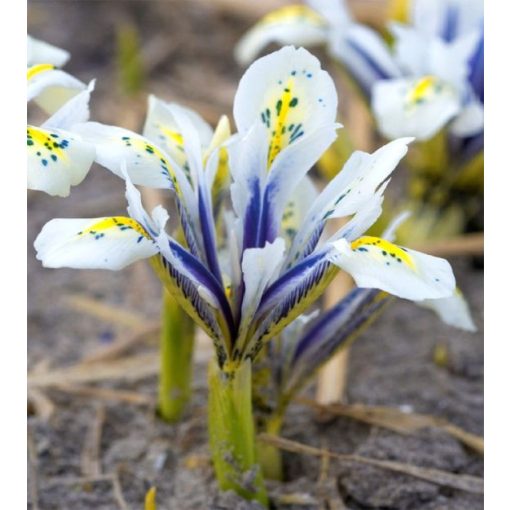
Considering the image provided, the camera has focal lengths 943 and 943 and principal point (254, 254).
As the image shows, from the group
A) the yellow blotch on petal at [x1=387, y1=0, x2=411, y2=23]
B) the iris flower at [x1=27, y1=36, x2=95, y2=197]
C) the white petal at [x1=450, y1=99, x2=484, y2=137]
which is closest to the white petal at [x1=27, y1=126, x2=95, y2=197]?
the iris flower at [x1=27, y1=36, x2=95, y2=197]

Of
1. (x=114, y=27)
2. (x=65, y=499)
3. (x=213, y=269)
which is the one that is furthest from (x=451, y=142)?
(x=114, y=27)

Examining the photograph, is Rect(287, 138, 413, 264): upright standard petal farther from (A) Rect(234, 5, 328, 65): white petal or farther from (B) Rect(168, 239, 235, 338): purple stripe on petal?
(A) Rect(234, 5, 328, 65): white petal

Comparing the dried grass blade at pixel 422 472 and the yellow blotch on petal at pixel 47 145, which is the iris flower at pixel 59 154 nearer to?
the yellow blotch on petal at pixel 47 145

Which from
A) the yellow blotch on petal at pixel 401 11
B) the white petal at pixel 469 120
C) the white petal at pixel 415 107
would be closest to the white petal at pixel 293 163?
the white petal at pixel 415 107

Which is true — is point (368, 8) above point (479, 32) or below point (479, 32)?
above

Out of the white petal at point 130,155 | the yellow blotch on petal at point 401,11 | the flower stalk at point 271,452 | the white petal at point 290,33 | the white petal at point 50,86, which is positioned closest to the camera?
the white petal at point 130,155
